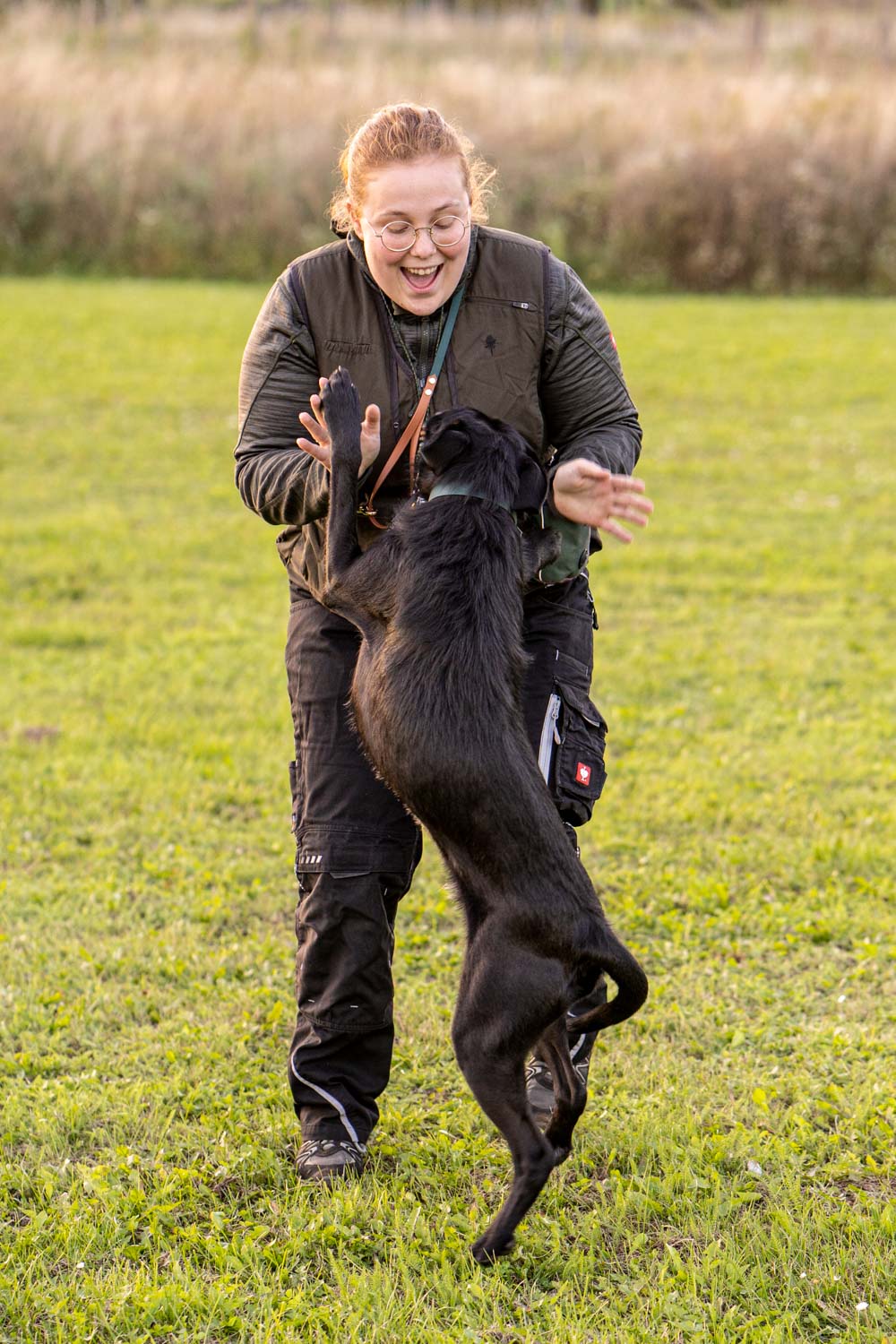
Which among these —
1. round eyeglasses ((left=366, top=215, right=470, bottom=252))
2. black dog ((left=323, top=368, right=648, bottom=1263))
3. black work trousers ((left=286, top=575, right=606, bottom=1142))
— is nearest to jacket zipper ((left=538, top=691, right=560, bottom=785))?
black work trousers ((left=286, top=575, right=606, bottom=1142))

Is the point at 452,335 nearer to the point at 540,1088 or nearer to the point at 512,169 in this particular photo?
the point at 540,1088

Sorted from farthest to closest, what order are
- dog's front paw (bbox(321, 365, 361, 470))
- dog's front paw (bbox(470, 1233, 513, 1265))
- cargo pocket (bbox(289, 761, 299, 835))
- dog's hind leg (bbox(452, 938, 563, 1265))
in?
cargo pocket (bbox(289, 761, 299, 835))
dog's front paw (bbox(321, 365, 361, 470))
dog's front paw (bbox(470, 1233, 513, 1265))
dog's hind leg (bbox(452, 938, 563, 1265))

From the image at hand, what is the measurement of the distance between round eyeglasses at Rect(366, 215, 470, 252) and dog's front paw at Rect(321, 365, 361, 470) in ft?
1.05

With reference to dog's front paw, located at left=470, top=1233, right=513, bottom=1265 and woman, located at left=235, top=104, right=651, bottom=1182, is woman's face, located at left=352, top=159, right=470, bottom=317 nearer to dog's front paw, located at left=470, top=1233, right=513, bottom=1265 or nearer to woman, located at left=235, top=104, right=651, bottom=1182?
woman, located at left=235, top=104, right=651, bottom=1182

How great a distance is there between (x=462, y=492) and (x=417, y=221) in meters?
0.61

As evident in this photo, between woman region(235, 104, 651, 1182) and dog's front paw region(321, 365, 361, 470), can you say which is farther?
woman region(235, 104, 651, 1182)

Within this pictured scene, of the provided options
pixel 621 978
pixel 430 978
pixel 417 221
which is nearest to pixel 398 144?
pixel 417 221

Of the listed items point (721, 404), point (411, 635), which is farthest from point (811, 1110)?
point (721, 404)

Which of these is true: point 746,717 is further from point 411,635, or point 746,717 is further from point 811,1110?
point 411,635

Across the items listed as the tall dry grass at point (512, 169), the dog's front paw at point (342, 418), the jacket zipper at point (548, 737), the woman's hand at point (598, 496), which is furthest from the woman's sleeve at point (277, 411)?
the tall dry grass at point (512, 169)

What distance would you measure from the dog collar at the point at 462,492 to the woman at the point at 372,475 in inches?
6.7

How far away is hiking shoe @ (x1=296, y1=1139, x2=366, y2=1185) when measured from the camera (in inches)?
134

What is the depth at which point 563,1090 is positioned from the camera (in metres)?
3.22

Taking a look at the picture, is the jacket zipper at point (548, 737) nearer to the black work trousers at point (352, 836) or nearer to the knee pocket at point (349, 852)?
the black work trousers at point (352, 836)
